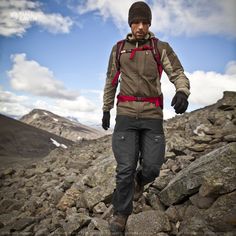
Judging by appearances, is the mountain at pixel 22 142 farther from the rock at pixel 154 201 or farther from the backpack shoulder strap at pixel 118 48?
the backpack shoulder strap at pixel 118 48

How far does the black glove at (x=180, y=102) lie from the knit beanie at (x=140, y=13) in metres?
1.38

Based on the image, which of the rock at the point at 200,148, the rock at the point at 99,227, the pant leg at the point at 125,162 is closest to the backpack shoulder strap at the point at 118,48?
the pant leg at the point at 125,162

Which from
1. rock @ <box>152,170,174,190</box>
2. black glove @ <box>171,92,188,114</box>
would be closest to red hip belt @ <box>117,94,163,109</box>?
black glove @ <box>171,92,188,114</box>

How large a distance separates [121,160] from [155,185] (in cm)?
203

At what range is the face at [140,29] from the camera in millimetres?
4469

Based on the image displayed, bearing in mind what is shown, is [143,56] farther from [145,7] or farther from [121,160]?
[121,160]

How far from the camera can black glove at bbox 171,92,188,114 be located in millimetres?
4051

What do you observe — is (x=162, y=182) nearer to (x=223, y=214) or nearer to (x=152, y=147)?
(x=152, y=147)

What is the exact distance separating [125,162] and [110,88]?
54.8 inches

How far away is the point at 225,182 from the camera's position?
4.45 metres

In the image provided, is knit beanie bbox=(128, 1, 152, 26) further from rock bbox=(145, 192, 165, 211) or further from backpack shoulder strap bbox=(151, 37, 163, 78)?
rock bbox=(145, 192, 165, 211)

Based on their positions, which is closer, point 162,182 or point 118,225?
point 118,225

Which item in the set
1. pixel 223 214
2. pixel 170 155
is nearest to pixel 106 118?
pixel 223 214

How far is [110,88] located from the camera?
4914 millimetres
